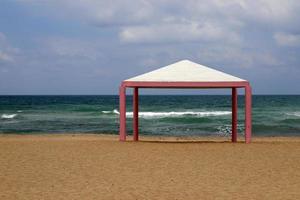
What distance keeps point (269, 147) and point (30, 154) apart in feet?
17.9

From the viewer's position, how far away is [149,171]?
9609mm

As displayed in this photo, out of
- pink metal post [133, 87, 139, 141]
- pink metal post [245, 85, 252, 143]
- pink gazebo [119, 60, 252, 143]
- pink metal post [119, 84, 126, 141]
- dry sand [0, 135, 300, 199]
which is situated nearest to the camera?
dry sand [0, 135, 300, 199]

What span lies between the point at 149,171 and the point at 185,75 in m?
4.75

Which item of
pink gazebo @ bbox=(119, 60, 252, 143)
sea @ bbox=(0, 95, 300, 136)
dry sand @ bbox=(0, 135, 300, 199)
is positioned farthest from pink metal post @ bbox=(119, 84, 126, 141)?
sea @ bbox=(0, 95, 300, 136)

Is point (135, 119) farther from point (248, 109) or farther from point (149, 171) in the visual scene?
point (149, 171)

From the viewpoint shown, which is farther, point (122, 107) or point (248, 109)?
point (122, 107)

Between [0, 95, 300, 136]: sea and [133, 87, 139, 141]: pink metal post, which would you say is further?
[0, 95, 300, 136]: sea

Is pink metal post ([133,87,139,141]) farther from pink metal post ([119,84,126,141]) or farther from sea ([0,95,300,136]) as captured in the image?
sea ([0,95,300,136])

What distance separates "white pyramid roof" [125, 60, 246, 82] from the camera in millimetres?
13789

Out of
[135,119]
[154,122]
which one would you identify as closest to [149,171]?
[135,119]

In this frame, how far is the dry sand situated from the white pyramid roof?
1.58 metres

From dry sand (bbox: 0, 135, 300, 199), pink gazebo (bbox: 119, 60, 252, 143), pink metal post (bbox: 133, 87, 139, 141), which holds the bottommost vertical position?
dry sand (bbox: 0, 135, 300, 199)

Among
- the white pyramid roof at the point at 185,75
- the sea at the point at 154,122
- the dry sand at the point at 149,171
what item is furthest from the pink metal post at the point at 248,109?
the sea at the point at 154,122

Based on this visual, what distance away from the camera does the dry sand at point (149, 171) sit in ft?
25.2
